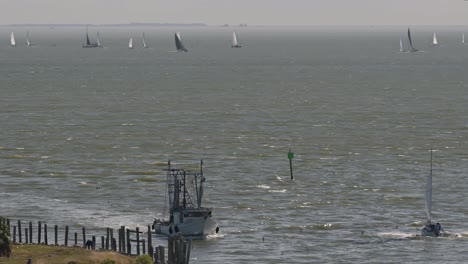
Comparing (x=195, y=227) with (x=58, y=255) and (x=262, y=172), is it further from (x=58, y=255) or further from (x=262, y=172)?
(x=262, y=172)

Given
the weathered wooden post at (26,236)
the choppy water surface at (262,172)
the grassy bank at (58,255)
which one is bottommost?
the grassy bank at (58,255)

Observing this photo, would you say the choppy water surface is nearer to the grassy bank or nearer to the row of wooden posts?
the row of wooden posts

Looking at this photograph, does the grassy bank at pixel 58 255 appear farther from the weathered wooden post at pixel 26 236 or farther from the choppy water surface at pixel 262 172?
the choppy water surface at pixel 262 172

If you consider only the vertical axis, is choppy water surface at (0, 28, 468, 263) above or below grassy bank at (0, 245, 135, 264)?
above

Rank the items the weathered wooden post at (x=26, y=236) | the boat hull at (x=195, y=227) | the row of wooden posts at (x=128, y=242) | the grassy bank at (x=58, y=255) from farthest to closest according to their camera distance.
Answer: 1. the boat hull at (x=195, y=227)
2. the weathered wooden post at (x=26, y=236)
3. the row of wooden posts at (x=128, y=242)
4. the grassy bank at (x=58, y=255)

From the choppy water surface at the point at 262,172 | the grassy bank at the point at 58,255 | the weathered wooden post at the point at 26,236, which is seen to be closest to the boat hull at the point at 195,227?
the choppy water surface at the point at 262,172

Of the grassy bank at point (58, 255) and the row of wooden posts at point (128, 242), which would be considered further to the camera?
the row of wooden posts at point (128, 242)

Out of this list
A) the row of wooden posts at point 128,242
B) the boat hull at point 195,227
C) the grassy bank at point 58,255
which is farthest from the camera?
the boat hull at point 195,227

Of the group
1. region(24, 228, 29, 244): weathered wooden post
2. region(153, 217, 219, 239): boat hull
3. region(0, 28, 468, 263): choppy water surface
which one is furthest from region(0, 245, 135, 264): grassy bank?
region(153, 217, 219, 239): boat hull

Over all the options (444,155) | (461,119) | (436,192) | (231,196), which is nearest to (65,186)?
(231,196)

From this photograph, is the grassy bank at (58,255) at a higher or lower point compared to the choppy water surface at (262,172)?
lower
